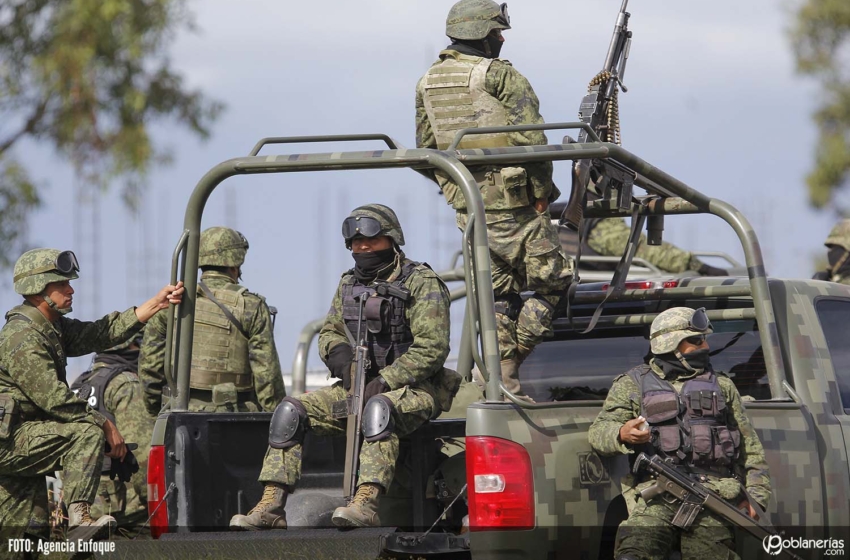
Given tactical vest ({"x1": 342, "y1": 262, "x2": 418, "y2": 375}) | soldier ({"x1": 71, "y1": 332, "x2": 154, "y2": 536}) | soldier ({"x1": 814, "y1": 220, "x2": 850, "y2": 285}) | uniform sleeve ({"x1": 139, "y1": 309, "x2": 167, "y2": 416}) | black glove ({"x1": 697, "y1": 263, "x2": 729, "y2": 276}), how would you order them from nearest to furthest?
tactical vest ({"x1": 342, "y1": 262, "x2": 418, "y2": 375})
uniform sleeve ({"x1": 139, "y1": 309, "x2": 167, "y2": 416})
soldier ({"x1": 71, "y1": 332, "x2": 154, "y2": 536})
soldier ({"x1": 814, "y1": 220, "x2": 850, "y2": 285})
black glove ({"x1": 697, "y1": 263, "x2": 729, "y2": 276})

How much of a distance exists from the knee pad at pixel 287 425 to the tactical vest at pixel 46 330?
144cm

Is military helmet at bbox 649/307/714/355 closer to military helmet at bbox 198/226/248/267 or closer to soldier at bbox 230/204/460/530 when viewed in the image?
soldier at bbox 230/204/460/530

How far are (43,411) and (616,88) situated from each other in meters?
3.50

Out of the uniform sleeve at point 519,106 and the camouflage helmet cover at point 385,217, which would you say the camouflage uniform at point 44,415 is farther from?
the uniform sleeve at point 519,106

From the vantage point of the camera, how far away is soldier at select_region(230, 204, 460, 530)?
20.0ft

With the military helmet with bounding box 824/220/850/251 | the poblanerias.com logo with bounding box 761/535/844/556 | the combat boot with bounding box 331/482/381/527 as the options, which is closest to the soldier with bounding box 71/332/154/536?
the combat boot with bounding box 331/482/381/527

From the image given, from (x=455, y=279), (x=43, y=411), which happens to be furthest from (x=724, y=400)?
(x=455, y=279)

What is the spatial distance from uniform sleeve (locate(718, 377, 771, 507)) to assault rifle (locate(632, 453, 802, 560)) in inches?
4.5

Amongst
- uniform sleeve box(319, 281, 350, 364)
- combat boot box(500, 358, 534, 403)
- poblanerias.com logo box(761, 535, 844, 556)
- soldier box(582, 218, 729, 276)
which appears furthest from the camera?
soldier box(582, 218, 729, 276)

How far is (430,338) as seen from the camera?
21.0 ft

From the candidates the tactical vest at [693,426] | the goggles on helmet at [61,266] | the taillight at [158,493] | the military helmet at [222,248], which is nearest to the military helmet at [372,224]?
the taillight at [158,493]

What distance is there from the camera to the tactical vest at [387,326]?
6.51 metres

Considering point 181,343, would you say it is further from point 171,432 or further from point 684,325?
point 684,325

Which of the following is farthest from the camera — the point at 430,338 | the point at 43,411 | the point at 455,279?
the point at 455,279
